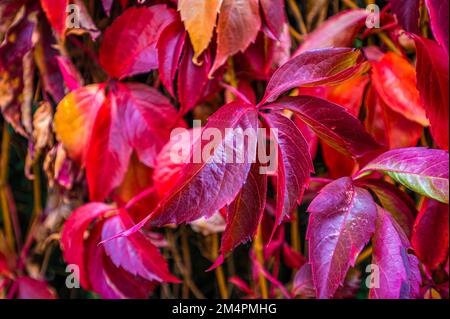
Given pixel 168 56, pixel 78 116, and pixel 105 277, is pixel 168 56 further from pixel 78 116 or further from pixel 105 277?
pixel 105 277

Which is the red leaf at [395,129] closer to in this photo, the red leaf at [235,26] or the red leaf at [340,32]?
the red leaf at [340,32]

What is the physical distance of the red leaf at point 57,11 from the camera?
1.78 ft

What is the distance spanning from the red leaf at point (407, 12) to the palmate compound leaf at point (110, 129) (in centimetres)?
27

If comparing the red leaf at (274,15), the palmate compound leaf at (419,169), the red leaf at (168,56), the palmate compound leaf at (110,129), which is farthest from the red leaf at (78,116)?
the palmate compound leaf at (419,169)

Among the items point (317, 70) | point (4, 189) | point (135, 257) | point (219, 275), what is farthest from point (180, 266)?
point (317, 70)

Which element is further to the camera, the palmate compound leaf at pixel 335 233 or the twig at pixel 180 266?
the twig at pixel 180 266

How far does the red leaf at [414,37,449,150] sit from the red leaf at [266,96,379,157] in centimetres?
9

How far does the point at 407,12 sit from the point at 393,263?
26 cm

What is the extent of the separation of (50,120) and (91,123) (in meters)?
0.09

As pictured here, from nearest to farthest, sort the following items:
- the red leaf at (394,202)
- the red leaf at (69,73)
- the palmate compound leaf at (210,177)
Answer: the palmate compound leaf at (210,177), the red leaf at (394,202), the red leaf at (69,73)

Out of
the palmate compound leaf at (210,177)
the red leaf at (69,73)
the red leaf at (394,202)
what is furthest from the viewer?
the red leaf at (69,73)

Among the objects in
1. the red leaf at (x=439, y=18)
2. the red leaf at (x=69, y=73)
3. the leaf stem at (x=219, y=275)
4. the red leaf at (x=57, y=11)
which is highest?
the red leaf at (x=57, y=11)
